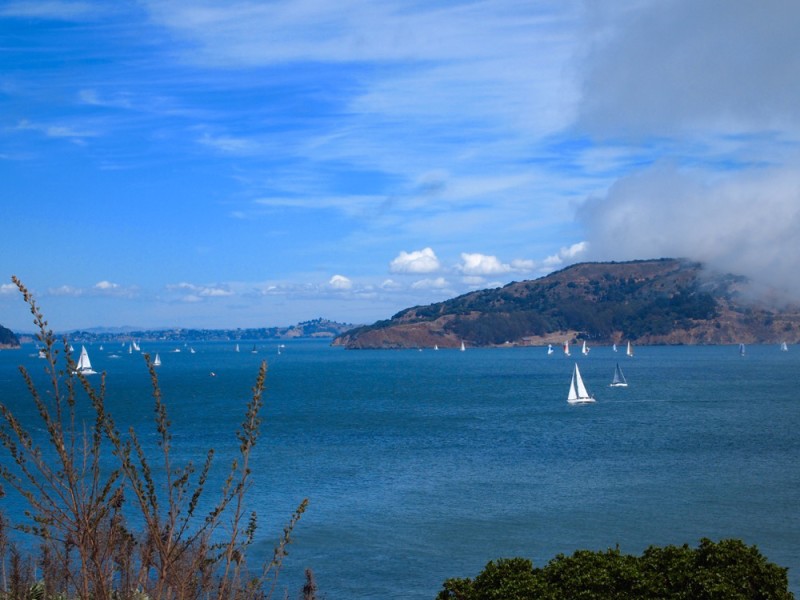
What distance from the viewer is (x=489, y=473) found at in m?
48.8

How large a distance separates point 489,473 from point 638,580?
3305cm

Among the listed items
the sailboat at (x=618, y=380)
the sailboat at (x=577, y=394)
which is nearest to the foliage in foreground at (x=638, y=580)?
the sailboat at (x=577, y=394)

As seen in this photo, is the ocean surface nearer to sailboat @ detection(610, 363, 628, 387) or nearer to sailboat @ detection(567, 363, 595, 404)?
sailboat @ detection(567, 363, 595, 404)

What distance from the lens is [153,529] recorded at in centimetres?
757

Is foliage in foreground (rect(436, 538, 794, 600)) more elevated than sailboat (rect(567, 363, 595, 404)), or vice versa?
foliage in foreground (rect(436, 538, 794, 600))

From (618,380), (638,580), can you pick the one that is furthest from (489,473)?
(618,380)

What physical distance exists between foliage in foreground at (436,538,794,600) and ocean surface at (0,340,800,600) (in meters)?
11.9

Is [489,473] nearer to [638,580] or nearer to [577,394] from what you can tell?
[638,580]

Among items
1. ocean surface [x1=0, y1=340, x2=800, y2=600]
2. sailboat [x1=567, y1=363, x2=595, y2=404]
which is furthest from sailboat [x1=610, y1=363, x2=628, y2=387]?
sailboat [x1=567, y1=363, x2=595, y2=404]

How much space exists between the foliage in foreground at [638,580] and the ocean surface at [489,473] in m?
11.9

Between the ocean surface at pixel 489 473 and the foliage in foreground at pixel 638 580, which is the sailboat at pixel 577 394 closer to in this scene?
the ocean surface at pixel 489 473

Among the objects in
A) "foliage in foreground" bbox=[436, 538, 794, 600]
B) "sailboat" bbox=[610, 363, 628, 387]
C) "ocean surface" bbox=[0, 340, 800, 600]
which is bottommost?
"ocean surface" bbox=[0, 340, 800, 600]

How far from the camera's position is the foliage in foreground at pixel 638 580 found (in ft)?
51.4

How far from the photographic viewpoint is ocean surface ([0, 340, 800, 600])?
108ft
